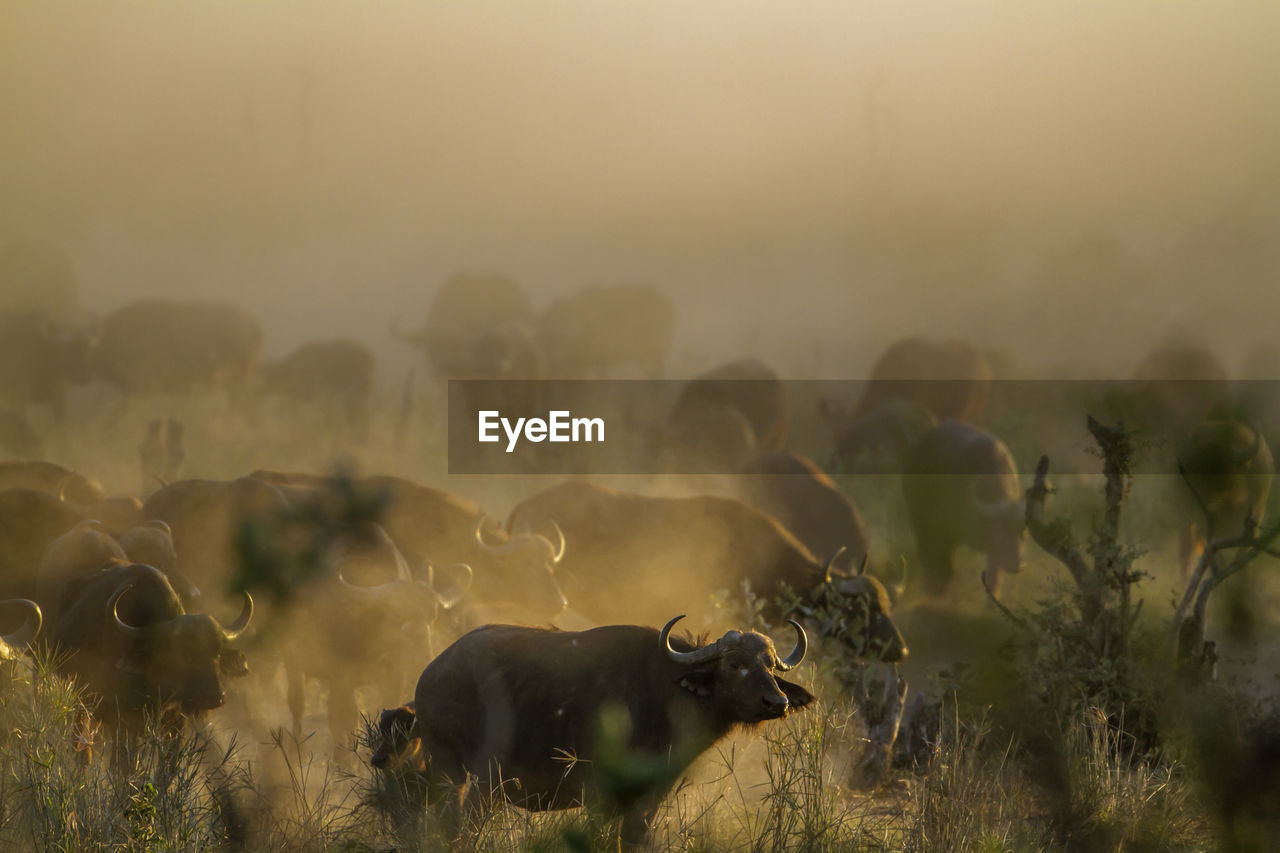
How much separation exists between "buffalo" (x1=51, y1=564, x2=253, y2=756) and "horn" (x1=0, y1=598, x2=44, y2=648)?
29 centimetres

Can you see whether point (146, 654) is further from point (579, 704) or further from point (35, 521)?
point (35, 521)

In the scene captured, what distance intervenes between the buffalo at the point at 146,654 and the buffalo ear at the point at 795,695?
438 centimetres

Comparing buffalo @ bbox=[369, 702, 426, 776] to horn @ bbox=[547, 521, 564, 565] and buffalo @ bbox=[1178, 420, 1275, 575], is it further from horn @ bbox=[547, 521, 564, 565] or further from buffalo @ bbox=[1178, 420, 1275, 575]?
horn @ bbox=[547, 521, 564, 565]

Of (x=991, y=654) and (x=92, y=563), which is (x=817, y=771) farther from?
(x=92, y=563)

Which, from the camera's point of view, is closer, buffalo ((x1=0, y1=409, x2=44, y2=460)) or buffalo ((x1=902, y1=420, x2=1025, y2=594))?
buffalo ((x1=902, y1=420, x2=1025, y2=594))

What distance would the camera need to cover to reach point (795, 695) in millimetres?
6703

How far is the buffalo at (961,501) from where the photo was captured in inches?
683

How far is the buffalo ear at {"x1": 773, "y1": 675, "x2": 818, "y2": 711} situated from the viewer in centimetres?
669

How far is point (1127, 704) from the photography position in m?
9.51

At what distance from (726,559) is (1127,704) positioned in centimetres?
532

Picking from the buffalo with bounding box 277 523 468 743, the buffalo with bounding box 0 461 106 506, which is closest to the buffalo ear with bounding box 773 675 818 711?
the buffalo with bounding box 277 523 468 743

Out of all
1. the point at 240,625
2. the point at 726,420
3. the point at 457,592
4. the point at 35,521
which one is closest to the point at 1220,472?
the point at 457,592

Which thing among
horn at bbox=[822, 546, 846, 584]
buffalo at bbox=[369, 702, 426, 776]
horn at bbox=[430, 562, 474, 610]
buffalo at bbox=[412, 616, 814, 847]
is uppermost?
buffalo at bbox=[412, 616, 814, 847]

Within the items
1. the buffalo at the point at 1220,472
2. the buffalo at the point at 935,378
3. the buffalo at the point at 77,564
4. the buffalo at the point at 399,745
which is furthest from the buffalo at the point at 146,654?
the buffalo at the point at 935,378
